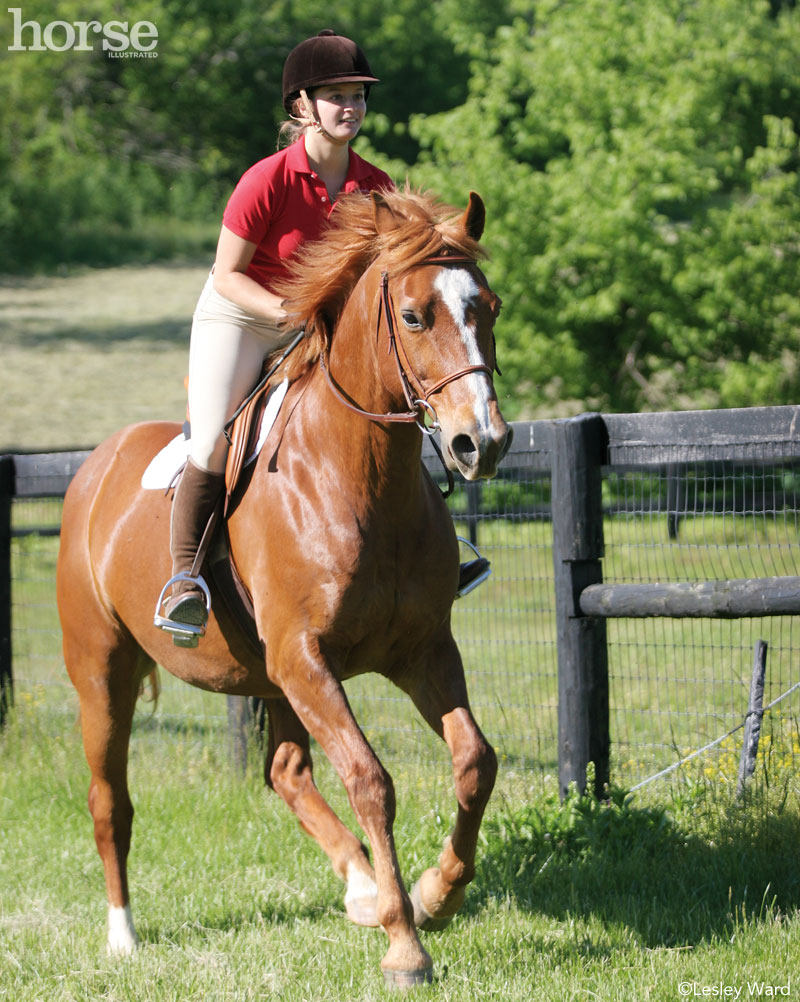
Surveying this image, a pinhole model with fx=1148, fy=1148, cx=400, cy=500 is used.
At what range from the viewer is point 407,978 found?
347 centimetres

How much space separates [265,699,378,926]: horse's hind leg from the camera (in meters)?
3.67

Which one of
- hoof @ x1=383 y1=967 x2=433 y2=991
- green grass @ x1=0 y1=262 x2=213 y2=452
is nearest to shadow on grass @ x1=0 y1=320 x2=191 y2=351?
green grass @ x1=0 y1=262 x2=213 y2=452

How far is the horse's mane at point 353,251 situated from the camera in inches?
140

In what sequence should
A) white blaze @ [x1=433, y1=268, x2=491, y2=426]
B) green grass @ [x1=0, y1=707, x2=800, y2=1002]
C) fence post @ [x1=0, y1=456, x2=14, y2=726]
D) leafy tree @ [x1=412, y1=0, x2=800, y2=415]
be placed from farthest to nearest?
leafy tree @ [x1=412, y1=0, x2=800, y2=415] → fence post @ [x1=0, y1=456, x2=14, y2=726] → green grass @ [x1=0, y1=707, x2=800, y2=1002] → white blaze @ [x1=433, y1=268, x2=491, y2=426]

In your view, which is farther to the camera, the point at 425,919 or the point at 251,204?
the point at 251,204

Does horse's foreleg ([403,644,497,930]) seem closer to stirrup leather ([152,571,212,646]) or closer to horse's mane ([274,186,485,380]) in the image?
stirrup leather ([152,571,212,646])

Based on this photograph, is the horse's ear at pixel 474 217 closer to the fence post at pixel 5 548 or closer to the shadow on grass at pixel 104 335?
the fence post at pixel 5 548

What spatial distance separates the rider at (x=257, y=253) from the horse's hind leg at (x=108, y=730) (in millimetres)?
876

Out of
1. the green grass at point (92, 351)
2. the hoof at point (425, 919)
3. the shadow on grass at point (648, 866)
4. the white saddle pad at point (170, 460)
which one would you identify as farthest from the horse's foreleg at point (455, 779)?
the green grass at point (92, 351)

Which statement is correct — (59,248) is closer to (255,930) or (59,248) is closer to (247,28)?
(247,28)

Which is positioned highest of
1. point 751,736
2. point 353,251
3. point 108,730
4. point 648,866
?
point 353,251

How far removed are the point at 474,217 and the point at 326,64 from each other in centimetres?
91

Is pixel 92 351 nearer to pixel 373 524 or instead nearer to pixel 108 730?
pixel 108 730

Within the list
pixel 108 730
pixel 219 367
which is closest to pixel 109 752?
pixel 108 730
